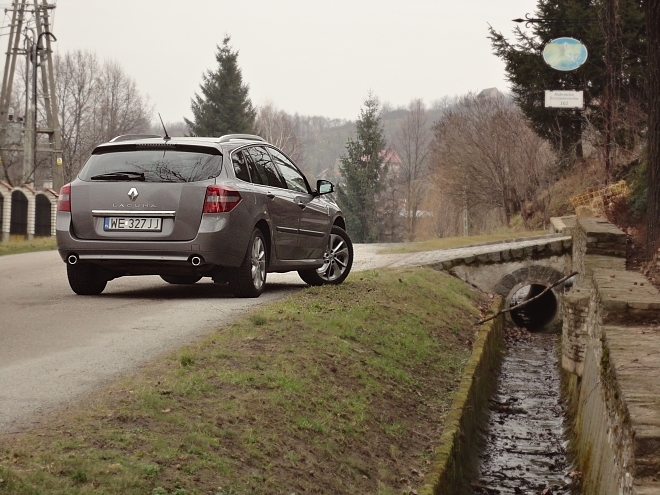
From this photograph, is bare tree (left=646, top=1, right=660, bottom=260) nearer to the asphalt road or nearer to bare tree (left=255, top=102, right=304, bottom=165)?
the asphalt road

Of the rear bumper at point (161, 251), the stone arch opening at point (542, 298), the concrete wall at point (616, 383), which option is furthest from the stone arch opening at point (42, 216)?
the rear bumper at point (161, 251)

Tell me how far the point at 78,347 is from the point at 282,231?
4275mm

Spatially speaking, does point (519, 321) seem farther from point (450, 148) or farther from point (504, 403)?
point (450, 148)

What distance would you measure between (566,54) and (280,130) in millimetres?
65721

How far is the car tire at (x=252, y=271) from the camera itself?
35.8ft

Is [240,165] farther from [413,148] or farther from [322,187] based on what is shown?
[413,148]

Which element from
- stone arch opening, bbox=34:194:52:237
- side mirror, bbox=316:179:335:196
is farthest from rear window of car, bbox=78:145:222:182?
stone arch opening, bbox=34:194:52:237

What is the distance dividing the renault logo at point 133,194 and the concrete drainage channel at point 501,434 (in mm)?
3752

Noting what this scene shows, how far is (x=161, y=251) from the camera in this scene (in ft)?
33.8

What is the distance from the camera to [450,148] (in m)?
46.0

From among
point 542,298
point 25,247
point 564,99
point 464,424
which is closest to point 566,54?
point 564,99

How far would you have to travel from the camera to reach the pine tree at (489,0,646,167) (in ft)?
112

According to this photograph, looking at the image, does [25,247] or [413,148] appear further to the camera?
[413,148]

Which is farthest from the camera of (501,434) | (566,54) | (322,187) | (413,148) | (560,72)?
(413,148)
